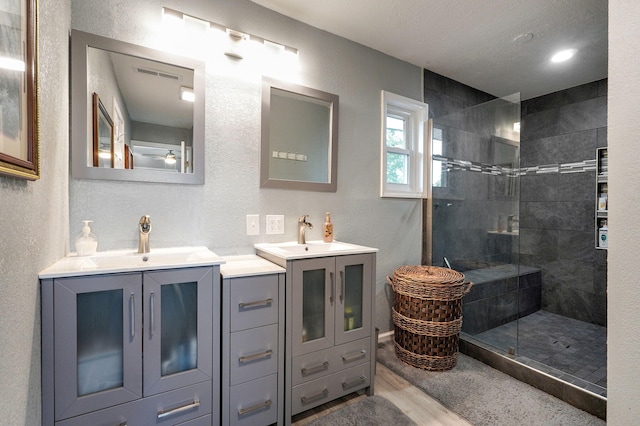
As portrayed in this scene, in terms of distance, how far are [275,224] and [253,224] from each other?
6.1 inches

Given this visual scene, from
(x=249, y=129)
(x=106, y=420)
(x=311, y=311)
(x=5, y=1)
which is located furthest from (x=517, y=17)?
(x=106, y=420)

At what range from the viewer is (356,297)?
68.9 inches

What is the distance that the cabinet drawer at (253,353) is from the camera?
1372 mm

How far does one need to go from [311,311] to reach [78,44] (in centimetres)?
182

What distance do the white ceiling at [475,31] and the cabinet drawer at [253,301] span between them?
177 cm

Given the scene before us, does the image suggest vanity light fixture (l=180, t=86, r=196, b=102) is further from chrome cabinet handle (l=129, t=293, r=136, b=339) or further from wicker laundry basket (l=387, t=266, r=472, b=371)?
wicker laundry basket (l=387, t=266, r=472, b=371)

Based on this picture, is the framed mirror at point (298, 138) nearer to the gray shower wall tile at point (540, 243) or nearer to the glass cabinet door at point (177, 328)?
the glass cabinet door at point (177, 328)

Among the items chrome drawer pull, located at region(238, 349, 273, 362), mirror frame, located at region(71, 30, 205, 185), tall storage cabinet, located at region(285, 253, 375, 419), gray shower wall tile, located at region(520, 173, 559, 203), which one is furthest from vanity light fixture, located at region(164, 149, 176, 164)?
gray shower wall tile, located at region(520, 173, 559, 203)

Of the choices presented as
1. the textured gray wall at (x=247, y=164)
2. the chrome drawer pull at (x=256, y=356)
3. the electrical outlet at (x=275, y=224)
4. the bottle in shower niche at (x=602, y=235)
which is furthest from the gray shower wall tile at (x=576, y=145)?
the chrome drawer pull at (x=256, y=356)

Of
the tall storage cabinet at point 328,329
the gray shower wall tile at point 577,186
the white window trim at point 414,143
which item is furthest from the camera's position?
the gray shower wall tile at point 577,186

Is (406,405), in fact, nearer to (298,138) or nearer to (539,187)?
(298,138)

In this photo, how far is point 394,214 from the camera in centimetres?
258

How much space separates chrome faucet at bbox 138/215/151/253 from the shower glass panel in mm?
2311

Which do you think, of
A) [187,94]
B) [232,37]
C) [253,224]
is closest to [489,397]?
[253,224]
